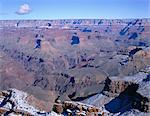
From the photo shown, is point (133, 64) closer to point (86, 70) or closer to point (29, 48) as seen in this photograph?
point (86, 70)

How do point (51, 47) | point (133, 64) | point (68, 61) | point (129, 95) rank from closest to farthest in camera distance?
point (129, 95) → point (133, 64) → point (68, 61) → point (51, 47)

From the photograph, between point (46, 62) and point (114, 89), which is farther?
point (46, 62)

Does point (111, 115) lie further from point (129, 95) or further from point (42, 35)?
point (42, 35)

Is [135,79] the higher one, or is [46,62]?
[135,79]

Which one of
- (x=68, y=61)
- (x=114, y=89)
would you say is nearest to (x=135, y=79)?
(x=114, y=89)

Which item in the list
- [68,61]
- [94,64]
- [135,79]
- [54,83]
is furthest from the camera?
[68,61]

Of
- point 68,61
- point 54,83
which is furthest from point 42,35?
point 54,83
